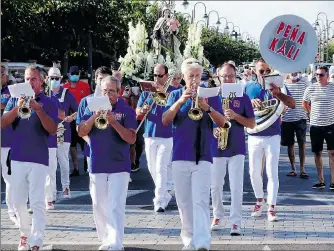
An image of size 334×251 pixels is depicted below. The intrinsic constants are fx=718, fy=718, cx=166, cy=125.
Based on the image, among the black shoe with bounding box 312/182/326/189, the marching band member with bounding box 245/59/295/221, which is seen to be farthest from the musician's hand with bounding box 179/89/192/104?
the black shoe with bounding box 312/182/326/189

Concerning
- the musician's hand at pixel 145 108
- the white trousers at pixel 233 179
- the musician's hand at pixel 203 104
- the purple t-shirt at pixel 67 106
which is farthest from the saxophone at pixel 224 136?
the purple t-shirt at pixel 67 106

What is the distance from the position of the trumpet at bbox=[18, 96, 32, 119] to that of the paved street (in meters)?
1.45

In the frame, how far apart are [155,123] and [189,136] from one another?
292 centimetres

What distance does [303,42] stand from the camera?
8750 millimetres

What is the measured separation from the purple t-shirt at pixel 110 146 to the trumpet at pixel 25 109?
0.57 meters

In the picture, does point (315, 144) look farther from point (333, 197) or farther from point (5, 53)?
point (5, 53)

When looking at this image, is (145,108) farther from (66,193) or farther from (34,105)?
(34,105)

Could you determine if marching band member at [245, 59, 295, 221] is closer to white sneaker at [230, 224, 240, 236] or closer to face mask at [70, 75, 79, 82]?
white sneaker at [230, 224, 240, 236]

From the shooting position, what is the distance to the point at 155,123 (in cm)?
998

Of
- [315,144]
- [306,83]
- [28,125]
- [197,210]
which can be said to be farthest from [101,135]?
[306,83]

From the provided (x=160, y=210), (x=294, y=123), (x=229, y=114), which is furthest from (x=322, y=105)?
(x=229, y=114)

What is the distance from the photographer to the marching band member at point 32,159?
705 cm

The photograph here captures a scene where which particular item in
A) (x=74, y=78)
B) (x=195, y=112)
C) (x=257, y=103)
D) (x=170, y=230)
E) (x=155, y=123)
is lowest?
(x=170, y=230)

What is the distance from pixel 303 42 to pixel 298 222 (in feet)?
7.22
